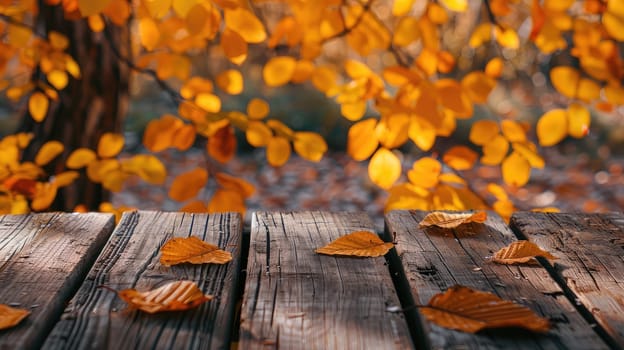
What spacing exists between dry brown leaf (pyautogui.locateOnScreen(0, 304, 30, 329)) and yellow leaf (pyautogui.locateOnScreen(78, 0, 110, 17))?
92 centimetres

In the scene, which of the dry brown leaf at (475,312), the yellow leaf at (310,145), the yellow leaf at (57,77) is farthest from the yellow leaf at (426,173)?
the yellow leaf at (57,77)

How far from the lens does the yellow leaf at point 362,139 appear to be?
2113 mm

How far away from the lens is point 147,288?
104cm

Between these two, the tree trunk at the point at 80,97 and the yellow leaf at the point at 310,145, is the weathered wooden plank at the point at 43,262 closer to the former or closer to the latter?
the yellow leaf at the point at 310,145

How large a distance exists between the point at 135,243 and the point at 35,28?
6.31 feet

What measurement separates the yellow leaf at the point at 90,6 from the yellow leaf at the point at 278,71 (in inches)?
28.7

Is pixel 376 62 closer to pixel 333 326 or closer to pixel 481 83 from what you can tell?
pixel 481 83

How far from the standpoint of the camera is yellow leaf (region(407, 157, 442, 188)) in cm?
212

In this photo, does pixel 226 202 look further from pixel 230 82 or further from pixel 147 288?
pixel 147 288

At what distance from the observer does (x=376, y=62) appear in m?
9.61

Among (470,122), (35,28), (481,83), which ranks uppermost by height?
(470,122)

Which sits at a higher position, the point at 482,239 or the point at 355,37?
the point at 355,37

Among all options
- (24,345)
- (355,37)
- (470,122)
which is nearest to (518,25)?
(470,122)

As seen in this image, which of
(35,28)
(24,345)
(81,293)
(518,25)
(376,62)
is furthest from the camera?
(376,62)
